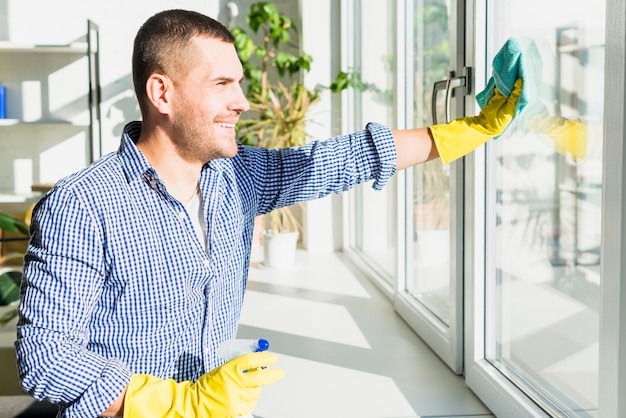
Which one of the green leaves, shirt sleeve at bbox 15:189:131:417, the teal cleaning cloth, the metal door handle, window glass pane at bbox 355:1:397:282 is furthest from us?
window glass pane at bbox 355:1:397:282

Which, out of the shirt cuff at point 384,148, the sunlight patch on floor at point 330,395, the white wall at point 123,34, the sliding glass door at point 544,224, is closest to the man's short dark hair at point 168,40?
the shirt cuff at point 384,148

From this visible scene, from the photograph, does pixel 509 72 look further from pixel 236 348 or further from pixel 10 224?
pixel 10 224

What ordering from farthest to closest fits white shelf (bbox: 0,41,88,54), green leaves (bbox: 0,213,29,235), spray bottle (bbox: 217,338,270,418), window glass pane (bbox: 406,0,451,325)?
1. white shelf (bbox: 0,41,88,54)
2. window glass pane (bbox: 406,0,451,325)
3. green leaves (bbox: 0,213,29,235)
4. spray bottle (bbox: 217,338,270,418)

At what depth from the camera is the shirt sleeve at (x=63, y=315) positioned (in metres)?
1.18

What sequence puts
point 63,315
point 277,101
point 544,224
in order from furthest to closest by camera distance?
1. point 277,101
2. point 544,224
3. point 63,315

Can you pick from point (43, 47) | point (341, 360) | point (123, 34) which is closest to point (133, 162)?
point (341, 360)

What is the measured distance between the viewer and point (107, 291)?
51.1 inches

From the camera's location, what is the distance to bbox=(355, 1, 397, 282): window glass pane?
3.82 meters

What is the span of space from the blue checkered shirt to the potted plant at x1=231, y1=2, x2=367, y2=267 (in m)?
2.80

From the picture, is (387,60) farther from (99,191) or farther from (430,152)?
(99,191)

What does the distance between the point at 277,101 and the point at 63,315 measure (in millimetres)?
3348

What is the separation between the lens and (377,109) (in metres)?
4.14

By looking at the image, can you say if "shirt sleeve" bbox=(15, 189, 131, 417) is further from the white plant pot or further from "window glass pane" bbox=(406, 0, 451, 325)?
the white plant pot

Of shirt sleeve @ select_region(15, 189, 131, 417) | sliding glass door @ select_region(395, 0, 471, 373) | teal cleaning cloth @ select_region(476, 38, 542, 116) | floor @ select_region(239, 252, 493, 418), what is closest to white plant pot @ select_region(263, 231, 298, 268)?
floor @ select_region(239, 252, 493, 418)
